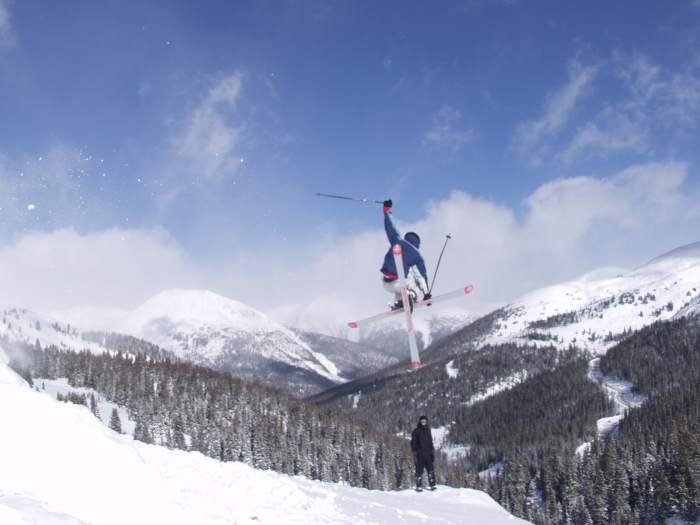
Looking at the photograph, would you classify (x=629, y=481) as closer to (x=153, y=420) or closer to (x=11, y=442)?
(x=153, y=420)

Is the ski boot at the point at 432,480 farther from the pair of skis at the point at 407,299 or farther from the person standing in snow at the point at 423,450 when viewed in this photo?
the pair of skis at the point at 407,299

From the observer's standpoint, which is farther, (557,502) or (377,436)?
(377,436)

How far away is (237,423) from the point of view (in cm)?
13275

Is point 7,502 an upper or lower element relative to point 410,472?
upper

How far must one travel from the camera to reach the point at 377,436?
147375mm

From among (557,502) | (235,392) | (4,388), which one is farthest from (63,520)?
(235,392)

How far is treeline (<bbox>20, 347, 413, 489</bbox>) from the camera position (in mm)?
120812

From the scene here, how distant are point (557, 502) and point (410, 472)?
3597 centimetres

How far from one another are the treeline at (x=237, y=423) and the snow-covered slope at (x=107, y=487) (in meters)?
100

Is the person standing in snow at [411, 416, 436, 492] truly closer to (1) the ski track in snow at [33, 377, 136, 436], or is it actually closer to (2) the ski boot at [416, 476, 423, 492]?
(2) the ski boot at [416, 476, 423, 492]

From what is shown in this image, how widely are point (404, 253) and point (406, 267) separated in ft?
2.49

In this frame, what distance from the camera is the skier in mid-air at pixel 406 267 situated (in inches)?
829

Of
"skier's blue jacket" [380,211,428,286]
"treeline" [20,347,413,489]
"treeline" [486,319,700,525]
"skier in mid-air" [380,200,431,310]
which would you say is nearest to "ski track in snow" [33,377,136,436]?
"treeline" [20,347,413,489]

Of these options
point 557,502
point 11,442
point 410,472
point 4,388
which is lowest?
point 557,502
